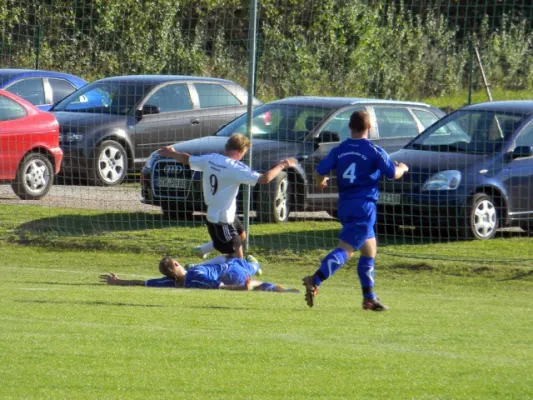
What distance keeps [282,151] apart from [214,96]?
524 cm

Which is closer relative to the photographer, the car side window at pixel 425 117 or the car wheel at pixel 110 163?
the car side window at pixel 425 117

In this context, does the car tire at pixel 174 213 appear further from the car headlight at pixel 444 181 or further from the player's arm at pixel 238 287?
the player's arm at pixel 238 287

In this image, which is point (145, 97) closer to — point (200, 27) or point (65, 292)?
point (200, 27)

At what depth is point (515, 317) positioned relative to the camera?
35.1 ft

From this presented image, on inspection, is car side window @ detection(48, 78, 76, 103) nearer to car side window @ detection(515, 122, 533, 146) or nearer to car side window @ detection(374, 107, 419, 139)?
car side window @ detection(374, 107, 419, 139)

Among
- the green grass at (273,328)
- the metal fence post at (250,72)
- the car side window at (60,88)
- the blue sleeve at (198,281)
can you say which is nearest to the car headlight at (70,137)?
the car side window at (60,88)

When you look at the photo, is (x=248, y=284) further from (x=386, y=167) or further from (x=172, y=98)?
(x=172, y=98)

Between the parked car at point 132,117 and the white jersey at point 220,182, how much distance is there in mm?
7236

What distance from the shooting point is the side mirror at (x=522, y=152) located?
50.7 feet

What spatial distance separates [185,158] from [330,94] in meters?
6.19

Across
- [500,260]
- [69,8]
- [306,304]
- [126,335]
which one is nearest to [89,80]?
[69,8]

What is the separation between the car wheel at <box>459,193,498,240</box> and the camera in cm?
1523

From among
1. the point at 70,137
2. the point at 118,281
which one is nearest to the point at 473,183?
the point at 118,281

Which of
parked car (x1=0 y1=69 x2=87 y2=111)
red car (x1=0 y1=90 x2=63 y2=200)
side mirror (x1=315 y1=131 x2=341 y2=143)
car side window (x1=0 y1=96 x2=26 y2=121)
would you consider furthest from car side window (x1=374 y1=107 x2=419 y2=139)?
parked car (x1=0 y1=69 x2=87 y2=111)
